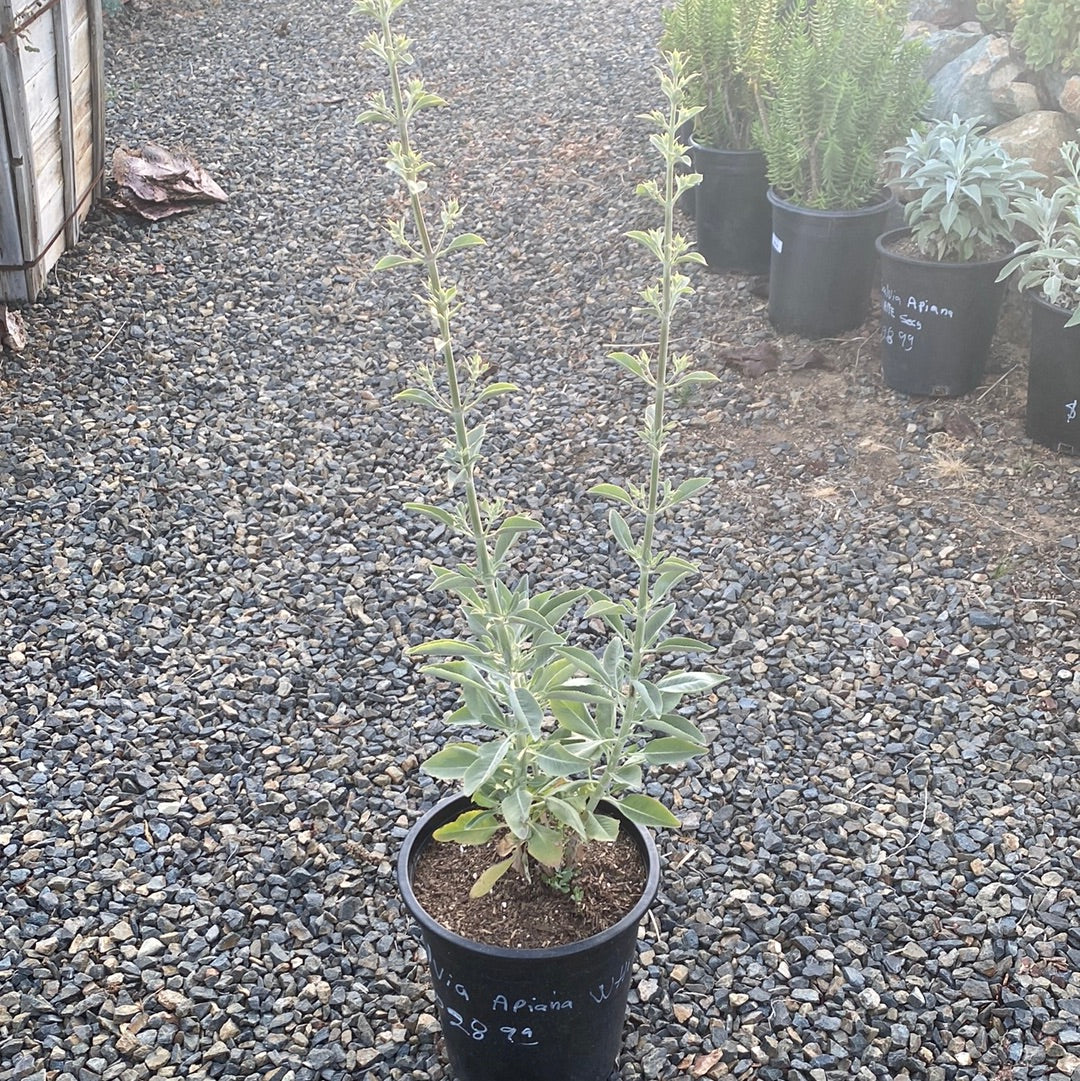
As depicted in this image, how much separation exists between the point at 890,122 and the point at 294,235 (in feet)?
8.40

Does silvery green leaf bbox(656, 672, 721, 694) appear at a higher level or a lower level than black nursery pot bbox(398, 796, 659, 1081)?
higher

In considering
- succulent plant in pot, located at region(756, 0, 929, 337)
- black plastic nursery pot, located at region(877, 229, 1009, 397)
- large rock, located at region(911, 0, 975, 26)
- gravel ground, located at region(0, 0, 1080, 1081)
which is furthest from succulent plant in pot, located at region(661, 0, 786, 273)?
large rock, located at region(911, 0, 975, 26)

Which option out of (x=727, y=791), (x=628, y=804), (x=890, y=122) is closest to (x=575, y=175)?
(x=890, y=122)

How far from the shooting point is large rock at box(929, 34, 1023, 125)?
4715 millimetres

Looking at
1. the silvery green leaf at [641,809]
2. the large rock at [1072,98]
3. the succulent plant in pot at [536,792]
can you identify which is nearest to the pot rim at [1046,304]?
the large rock at [1072,98]

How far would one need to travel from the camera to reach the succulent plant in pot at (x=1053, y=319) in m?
3.63

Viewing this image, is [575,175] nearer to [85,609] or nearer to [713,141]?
[713,141]

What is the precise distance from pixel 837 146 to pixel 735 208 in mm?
702

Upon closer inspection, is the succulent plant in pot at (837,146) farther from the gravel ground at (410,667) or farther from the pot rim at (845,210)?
the gravel ground at (410,667)

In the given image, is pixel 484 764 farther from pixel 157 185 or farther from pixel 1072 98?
pixel 157 185

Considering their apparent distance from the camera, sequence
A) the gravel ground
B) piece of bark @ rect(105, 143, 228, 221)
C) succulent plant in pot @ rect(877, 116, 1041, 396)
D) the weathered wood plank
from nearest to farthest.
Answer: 1. the gravel ground
2. succulent plant in pot @ rect(877, 116, 1041, 396)
3. the weathered wood plank
4. piece of bark @ rect(105, 143, 228, 221)

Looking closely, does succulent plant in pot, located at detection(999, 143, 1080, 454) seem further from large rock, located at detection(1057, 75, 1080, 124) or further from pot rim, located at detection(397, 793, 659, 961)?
pot rim, located at detection(397, 793, 659, 961)

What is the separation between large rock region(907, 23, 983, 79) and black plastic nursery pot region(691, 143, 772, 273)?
100 cm

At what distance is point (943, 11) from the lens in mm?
5477
